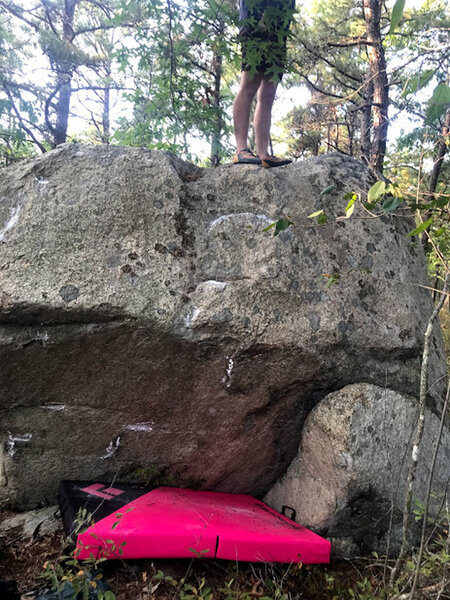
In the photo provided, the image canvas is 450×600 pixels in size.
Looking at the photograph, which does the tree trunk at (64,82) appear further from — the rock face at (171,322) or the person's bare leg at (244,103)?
the rock face at (171,322)

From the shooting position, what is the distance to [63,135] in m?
9.37

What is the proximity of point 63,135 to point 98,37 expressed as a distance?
6.63 m

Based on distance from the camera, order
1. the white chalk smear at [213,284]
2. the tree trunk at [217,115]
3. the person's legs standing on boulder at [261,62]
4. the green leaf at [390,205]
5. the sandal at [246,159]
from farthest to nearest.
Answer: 1. the tree trunk at [217,115]
2. the person's legs standing on boulder at [261,62]
3. the sandal at [246,159]
4. the white chalk smear at [213,284]
5. the green leaf at [390,205]

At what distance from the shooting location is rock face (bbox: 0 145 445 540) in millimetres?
2574

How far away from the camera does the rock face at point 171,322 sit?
8.45 ft

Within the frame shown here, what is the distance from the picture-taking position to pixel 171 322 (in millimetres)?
2600

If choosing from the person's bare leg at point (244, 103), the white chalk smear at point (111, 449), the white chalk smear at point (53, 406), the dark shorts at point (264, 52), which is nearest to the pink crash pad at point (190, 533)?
the white chalk smear at point (111, 449)

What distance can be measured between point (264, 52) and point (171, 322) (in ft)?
8.71

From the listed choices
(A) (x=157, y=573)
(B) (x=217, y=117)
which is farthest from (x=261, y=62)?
(A) (x=157, y=573)

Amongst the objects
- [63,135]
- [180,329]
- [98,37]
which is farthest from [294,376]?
[98,37]

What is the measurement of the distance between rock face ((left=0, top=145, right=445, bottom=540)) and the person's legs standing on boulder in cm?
91

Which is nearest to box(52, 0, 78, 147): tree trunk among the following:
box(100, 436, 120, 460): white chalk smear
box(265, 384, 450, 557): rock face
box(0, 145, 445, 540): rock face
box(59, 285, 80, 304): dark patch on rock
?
box(0, 145, 445, 540): rock face

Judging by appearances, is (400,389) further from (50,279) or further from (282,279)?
(50,279)

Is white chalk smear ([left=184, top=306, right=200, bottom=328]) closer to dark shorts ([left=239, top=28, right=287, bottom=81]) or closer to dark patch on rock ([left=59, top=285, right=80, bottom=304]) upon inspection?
dark patch on rock ([left=59, top=285, right=80, bottom=304])
